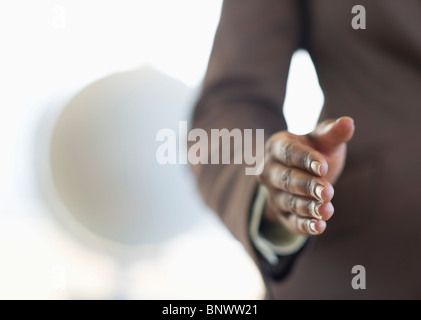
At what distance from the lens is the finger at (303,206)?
0.60 feet

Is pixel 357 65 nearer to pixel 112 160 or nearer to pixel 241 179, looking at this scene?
pixel 241 179

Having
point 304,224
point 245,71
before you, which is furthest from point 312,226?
point 245,71

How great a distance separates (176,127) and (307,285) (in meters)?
0.36

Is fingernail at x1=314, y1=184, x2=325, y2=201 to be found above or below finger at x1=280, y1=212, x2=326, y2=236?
above

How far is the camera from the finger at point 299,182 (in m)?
0.18

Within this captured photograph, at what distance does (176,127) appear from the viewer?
0.57 metres

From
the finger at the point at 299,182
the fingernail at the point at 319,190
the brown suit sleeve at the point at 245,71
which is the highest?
the brown suit sleeve at the point at 245,71

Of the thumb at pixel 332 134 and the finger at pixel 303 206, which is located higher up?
the thumb at pixel 332 134

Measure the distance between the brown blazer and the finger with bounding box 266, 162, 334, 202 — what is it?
3 cm

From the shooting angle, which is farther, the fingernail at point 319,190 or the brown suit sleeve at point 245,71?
the brown suit sleeve at point 245,71

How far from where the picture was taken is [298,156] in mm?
198

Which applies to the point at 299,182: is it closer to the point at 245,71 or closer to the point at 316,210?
the point at 316,210

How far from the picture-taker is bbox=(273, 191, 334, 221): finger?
7.1 inches

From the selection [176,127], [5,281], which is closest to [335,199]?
[176,127]
